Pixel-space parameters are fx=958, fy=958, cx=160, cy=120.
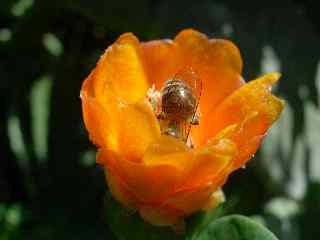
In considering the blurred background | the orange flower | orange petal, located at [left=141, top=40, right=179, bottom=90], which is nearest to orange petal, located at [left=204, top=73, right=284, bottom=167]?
the orange flower

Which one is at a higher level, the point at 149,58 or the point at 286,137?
the point at 149,58

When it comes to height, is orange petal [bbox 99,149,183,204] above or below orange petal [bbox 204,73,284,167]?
below

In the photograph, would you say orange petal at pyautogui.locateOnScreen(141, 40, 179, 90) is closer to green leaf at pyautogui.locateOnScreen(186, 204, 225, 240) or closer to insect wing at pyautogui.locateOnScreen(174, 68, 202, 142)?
insect wing at pyautogui.locateOnScreen(174, 68, 202, 142)

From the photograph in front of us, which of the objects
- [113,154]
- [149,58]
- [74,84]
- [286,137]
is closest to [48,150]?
[74,84]

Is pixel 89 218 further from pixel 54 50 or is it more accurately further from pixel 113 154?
pixel 113 154

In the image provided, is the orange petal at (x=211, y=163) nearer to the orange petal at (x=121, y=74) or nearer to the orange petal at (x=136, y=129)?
→ the orange petal at (x=136, y=129)

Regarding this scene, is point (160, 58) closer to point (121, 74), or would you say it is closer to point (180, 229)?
point (121, 74)
